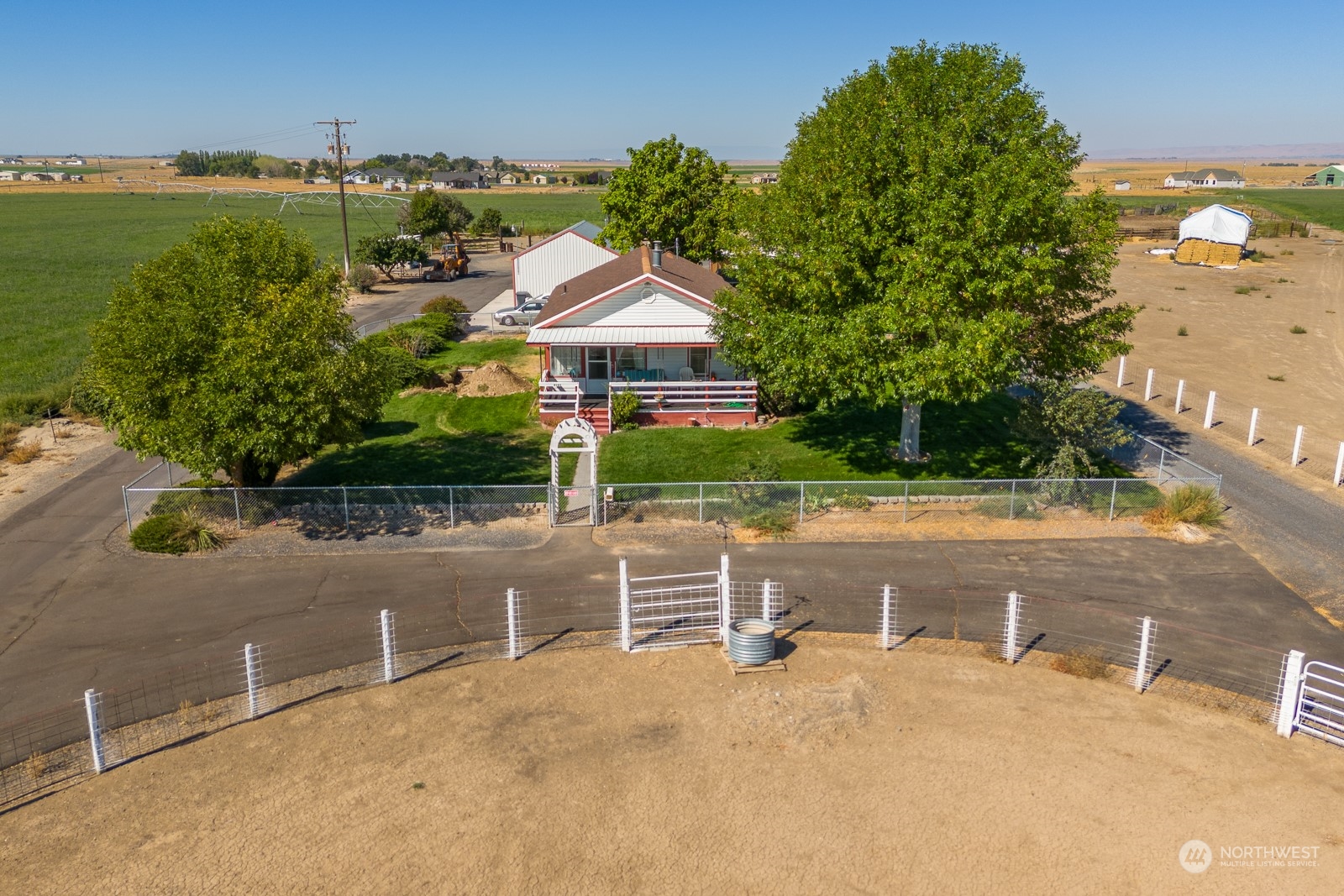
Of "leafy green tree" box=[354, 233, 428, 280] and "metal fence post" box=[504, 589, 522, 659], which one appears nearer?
"metal fence post" box=[504, 589, 522, 659]

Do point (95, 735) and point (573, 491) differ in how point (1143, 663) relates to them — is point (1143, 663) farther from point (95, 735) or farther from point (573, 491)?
point (95, 735)

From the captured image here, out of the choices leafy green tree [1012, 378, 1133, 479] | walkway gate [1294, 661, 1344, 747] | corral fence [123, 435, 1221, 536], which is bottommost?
walkway gate [1294, 661, 1344, 747]

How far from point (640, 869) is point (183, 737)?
8.48m

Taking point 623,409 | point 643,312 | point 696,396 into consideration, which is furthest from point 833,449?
point 643,312

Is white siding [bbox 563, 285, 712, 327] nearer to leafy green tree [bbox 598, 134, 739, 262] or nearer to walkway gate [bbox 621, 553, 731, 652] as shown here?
walkway gate [bbox 621, 553, 731, 652]

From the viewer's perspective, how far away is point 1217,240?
78.9 meters

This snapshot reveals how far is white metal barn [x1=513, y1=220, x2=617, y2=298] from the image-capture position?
60562mm

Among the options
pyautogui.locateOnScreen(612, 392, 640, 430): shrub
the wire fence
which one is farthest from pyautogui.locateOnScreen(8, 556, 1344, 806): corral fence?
the wire fence

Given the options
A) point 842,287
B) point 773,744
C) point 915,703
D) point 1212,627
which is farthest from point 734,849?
point 842,287

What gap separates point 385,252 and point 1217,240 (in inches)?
2673

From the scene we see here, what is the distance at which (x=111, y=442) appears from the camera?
33562mm

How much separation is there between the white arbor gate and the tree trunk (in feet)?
31.9

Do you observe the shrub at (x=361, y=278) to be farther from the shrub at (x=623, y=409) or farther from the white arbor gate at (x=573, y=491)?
the white arbor gate at (x=573, y=491)

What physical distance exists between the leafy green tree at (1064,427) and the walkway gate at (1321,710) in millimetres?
9673
